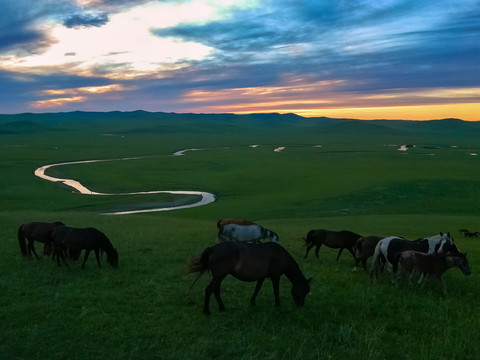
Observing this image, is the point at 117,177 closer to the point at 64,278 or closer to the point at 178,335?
the point at 64,278

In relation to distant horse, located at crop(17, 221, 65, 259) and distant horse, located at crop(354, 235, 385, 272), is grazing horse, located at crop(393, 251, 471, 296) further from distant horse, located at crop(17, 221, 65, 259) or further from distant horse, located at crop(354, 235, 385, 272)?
distant horse, located at crop(17, 221, 65, 259)

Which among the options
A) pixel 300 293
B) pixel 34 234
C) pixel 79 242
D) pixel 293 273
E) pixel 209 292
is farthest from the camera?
pixel 34 234

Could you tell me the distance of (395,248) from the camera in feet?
41.1

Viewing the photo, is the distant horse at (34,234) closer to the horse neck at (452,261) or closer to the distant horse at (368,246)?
the distant horse at (368,246)

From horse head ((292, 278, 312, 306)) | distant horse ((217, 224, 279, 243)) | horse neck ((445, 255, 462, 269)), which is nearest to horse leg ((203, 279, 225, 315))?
horse head ((292, 278, 312, 306))

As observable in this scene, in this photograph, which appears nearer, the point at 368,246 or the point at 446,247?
the point at 446,247

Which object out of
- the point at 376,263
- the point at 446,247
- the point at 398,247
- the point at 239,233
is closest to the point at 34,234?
the point at 239,233

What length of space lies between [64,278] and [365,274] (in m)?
9.55

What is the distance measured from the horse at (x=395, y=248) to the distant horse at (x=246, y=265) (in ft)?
12.0

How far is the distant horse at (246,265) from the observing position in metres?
9.08

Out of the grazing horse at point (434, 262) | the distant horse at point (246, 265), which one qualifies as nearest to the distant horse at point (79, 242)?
the distant horse at point (246, 265)

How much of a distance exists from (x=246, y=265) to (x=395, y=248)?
5.80 m

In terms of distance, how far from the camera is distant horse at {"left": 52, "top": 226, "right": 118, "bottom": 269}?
42.2ft

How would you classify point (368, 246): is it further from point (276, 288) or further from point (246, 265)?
point (246, 265)
